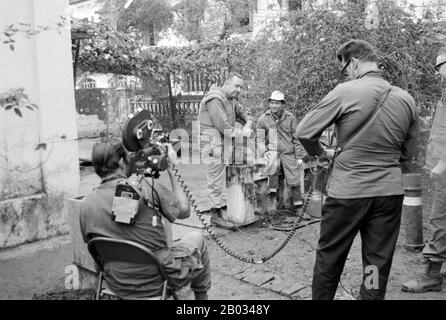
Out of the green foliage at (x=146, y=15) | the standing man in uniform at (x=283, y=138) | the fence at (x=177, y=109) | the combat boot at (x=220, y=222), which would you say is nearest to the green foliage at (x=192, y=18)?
the green foliage at (x=146, y=15)

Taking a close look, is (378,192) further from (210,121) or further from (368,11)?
(368,11)

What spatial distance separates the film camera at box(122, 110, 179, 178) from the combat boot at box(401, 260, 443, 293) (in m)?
2.55

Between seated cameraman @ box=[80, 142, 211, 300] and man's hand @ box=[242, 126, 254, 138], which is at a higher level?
man's hand @ box=[242, 126, 254, 138]

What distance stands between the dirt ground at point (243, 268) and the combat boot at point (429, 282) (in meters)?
0.05

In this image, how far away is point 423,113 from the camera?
7.38m

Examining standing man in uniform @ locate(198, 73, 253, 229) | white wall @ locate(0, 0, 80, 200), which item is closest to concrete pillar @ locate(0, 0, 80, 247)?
white wall @ locate(0, 0, 80, 200)

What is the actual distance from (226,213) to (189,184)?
2.70m

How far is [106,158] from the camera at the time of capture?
302 cm

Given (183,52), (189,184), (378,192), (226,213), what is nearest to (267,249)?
(226,213)

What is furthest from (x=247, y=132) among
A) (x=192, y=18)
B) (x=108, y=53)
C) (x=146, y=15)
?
(x=146, y=15)

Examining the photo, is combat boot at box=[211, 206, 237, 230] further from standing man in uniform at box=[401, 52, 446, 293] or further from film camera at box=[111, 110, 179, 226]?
film camera at box=[111, 110, 179, 226]

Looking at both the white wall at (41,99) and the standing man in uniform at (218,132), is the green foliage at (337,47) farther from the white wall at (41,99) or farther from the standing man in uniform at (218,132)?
the white wall at (41,99)

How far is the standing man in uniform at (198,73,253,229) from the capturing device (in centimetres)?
609

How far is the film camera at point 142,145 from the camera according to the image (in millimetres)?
2996
